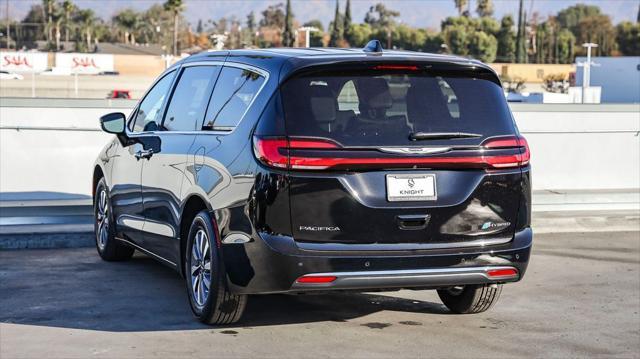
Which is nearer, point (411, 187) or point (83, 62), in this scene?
point (411, 187)

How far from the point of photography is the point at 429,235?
6906mm

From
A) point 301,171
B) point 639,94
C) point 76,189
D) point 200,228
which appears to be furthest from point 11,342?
point 639,94

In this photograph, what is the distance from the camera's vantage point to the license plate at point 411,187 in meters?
6.81

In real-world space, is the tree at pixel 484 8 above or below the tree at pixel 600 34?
above

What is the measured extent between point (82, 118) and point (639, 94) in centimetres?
6827

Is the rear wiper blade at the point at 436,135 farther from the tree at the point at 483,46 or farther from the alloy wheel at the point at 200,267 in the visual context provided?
the tree at the point at 483,46

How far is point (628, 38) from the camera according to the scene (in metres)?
162

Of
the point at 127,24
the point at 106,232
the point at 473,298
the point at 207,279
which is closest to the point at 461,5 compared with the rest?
the point at 127,24

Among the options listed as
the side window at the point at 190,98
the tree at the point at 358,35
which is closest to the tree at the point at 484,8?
the tree at the point at 358,35

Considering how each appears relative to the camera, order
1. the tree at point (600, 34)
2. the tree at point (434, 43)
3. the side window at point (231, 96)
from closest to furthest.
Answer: the side window at point (231, 96), the tree at point (434, 43), the tree at point (600, 34)

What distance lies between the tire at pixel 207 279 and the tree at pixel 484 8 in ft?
624

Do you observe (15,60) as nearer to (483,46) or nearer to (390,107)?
(483,46)

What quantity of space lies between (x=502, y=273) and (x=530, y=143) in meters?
9.48

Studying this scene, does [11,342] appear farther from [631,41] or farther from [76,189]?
[631,41]
